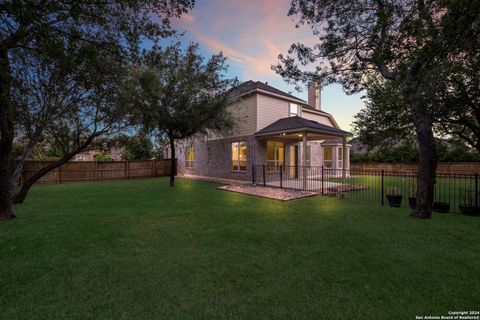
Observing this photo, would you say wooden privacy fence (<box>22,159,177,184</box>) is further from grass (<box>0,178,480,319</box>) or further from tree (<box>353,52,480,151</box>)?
tree (<box>353,52,480,151</box>)

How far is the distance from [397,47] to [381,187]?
800 centimetres

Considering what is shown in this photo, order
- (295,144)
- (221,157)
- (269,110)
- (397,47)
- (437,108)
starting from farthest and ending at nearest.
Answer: (221,157) < (295,144) < (269,110) < (437,108) < (397,47)

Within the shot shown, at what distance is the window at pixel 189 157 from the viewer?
18969 millimetres

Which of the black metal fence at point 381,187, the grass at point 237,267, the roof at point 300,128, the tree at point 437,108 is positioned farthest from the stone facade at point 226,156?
the grass at point 237,267

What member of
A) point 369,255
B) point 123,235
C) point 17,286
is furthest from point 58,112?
point 369,255

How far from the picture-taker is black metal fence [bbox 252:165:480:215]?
7051 mm

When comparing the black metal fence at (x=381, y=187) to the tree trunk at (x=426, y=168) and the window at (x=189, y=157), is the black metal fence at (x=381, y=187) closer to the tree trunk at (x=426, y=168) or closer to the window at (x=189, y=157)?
the tree trunk at (x=426, y=168)

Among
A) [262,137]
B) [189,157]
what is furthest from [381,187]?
[189,157]

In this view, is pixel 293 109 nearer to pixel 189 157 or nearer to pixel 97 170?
pixel 189 157

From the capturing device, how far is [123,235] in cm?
471

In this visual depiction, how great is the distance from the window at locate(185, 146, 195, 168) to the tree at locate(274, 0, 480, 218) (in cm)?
1256

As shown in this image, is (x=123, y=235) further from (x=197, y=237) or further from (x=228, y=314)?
(x=228, y=314)

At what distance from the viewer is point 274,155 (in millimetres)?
14117

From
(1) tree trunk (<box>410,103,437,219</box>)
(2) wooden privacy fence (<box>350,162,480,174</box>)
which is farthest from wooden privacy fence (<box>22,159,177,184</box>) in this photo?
(2) wooden privacy fence (<box>350,162,480,174</box>)
